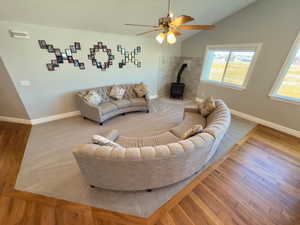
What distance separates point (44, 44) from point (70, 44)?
552 mm

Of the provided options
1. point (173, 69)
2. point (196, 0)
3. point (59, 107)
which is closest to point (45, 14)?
point (59, 107)

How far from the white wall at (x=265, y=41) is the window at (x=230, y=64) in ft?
0.53

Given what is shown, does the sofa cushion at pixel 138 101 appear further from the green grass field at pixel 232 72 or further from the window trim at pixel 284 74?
the window trim at pixel 284 74

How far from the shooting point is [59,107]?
3.56 m

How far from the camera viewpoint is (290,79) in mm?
3088

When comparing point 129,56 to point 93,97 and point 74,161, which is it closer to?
point 93,97

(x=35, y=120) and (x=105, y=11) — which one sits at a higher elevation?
(x=105, y=11)

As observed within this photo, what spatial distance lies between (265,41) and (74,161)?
540 cm

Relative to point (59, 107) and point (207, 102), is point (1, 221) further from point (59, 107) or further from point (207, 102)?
point (207, 102)

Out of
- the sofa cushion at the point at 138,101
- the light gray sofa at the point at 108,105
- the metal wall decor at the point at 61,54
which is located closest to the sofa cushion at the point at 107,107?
the light gray sofa at the point at 108,105

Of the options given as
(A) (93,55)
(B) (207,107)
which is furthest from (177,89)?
(A) (93,55)

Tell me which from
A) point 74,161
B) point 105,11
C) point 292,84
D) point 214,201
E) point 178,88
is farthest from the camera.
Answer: point 178,88

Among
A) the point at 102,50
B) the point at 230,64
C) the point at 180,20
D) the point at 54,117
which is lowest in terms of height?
the point at 54,117

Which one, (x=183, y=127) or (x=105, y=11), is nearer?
(x=183, y=127)
